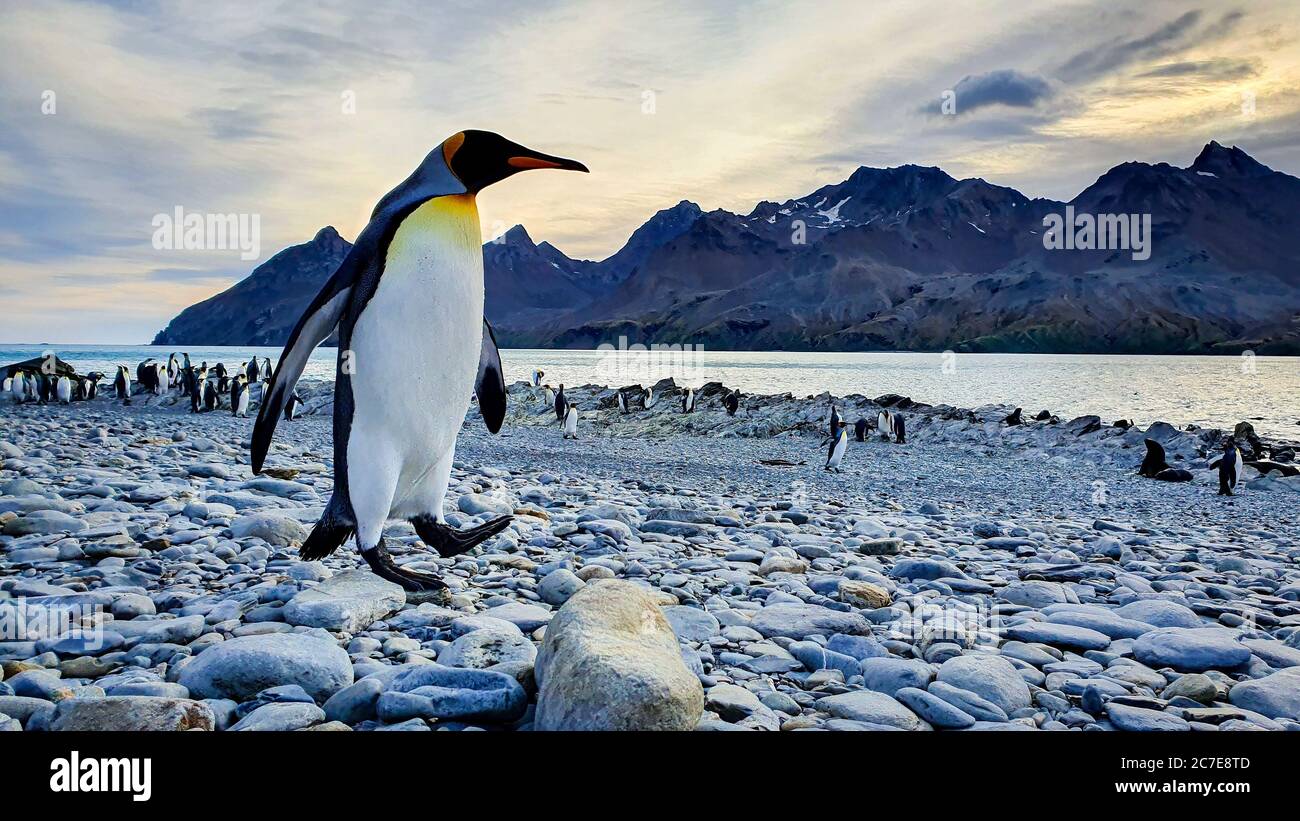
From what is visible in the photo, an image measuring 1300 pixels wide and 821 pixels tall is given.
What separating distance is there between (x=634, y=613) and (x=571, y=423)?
14.9 m

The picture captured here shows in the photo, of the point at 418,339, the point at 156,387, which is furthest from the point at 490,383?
the point at 156,387

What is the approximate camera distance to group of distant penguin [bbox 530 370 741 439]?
17.5 m

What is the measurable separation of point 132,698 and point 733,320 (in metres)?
197

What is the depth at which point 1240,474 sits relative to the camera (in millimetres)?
11695

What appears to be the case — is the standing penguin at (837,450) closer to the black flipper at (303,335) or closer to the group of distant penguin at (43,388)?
the black flipper at (303,335)

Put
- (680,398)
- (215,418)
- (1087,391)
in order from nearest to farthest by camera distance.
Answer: (215,418), (680,398), (1087,391)

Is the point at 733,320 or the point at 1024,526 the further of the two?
the point at 733,320

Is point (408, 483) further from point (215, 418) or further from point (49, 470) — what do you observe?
point (215, 418)

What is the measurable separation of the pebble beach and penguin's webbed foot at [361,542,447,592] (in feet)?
0.25

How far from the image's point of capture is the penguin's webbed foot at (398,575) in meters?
3.72

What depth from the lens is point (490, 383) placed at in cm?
459

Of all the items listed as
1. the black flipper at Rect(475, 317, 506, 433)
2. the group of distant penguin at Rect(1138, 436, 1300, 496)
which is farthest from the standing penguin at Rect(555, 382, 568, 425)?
the black flipper at Rect(475, 317, 506, 433)

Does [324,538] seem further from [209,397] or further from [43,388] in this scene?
[43,388]

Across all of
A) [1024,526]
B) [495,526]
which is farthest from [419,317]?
[1024,526]
